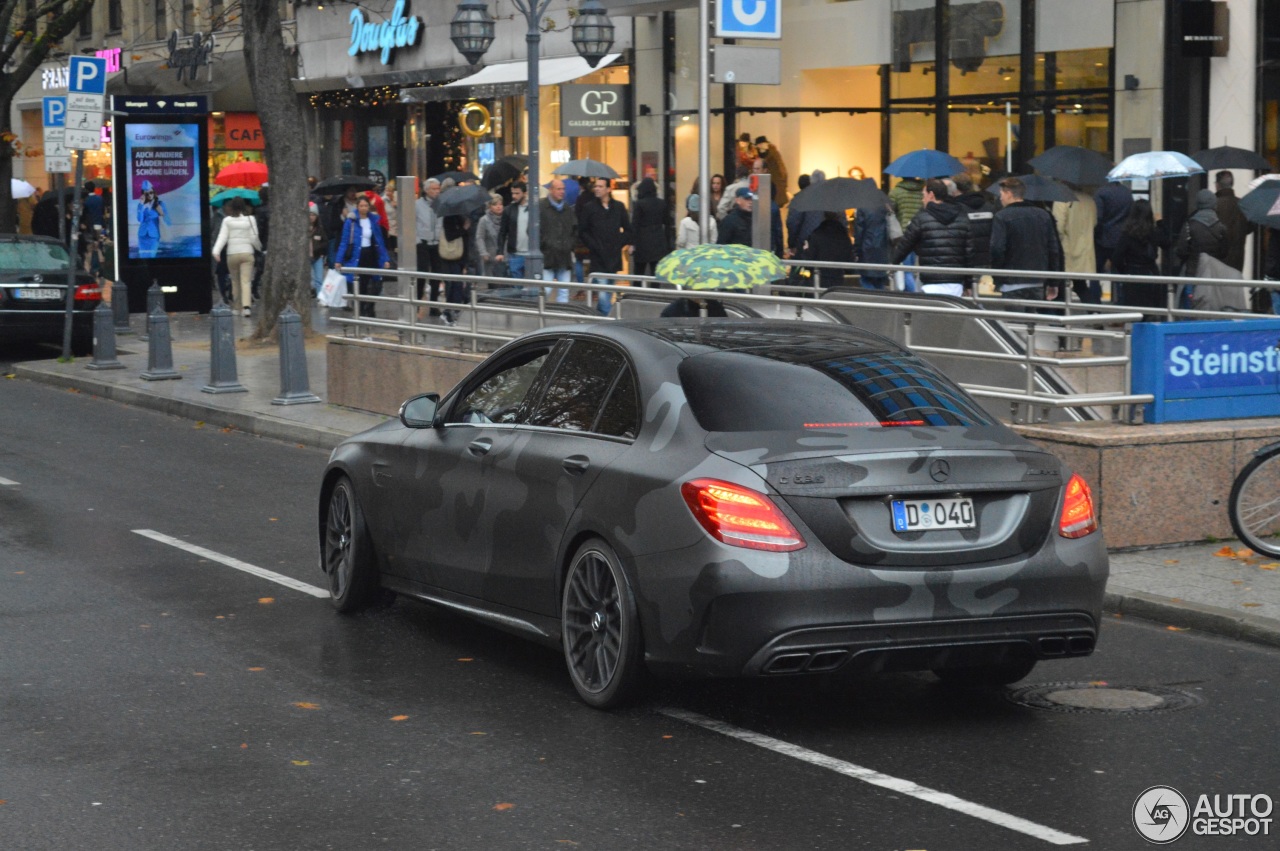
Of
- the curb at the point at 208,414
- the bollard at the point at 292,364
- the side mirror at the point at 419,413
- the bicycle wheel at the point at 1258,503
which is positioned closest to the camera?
Result: the side mirror at the point at 419,413

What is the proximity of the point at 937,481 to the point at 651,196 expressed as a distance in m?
18.8

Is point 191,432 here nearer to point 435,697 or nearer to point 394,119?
point 435,697

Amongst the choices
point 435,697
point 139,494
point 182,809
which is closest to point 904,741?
point 435,697

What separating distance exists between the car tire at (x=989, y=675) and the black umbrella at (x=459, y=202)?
18.4 meters

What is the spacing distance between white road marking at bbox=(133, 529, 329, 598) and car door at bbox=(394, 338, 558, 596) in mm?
1395

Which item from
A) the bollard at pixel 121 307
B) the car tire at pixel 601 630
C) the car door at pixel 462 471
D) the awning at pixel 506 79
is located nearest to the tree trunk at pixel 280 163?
the bollard at pixel 121 307

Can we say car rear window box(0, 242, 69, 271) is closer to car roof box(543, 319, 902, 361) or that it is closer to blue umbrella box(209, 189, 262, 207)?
blue umbrella box(209, 189, 262, 207)

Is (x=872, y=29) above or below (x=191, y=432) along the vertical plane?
above

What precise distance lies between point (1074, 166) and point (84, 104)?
1198cm

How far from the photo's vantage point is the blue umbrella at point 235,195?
121 ft

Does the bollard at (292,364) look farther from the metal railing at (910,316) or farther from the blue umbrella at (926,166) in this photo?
the blue umbrella at (926,166)

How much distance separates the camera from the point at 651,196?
2522 cm

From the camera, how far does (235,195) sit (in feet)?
123

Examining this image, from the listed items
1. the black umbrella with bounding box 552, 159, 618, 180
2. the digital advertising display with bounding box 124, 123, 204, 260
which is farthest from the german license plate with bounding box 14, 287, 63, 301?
the black umbrella with bounding box 552, 159, 618, 180
